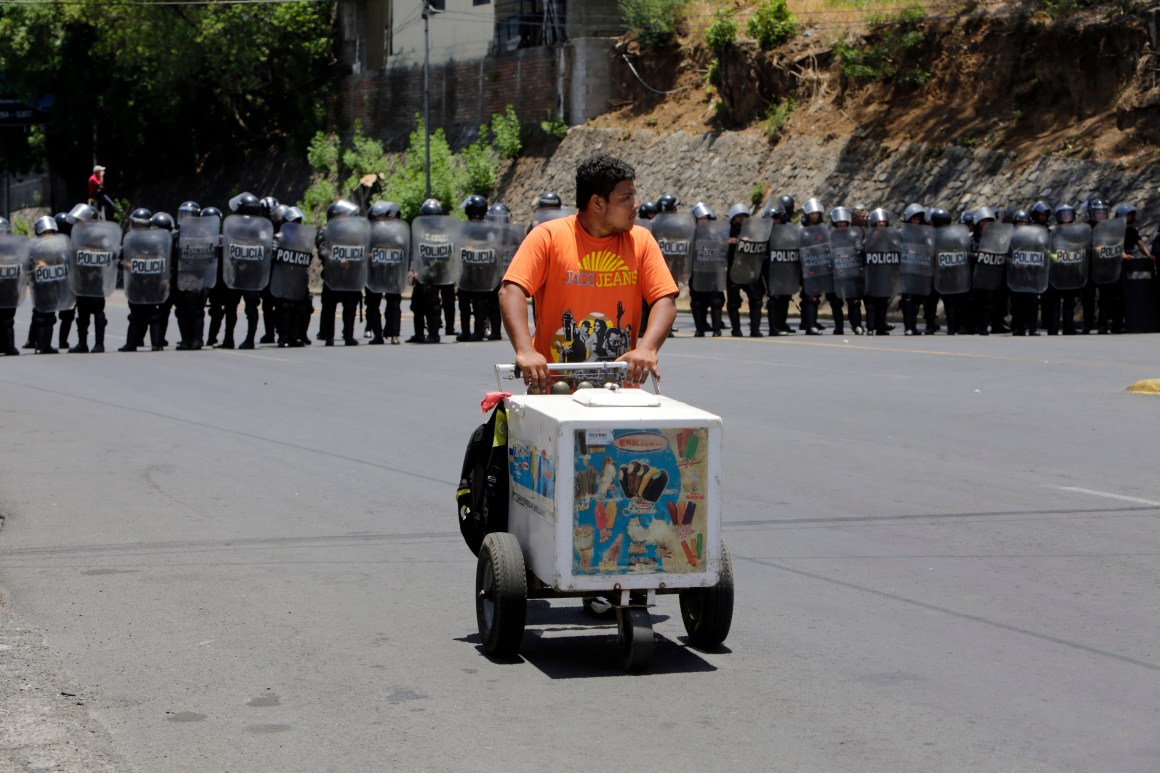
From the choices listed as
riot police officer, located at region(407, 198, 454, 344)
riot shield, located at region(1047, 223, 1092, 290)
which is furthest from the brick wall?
riot shield, located at region(1047, 223, 1092, 290)

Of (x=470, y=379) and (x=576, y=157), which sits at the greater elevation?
(x=576, y=157)

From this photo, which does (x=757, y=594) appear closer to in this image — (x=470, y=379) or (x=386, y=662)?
(x=386, y=662)

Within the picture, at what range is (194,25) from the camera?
5269 centimetres

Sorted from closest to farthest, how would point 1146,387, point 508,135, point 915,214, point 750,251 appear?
point 1146,387
point 750,251
point 915,214
point 508,135

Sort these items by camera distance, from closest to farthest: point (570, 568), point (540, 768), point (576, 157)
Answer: point (540, 768), point (570, 568), point (576, 157)

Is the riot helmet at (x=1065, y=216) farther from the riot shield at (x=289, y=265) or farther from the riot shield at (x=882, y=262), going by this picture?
the riot shield at (x=289, y=265)

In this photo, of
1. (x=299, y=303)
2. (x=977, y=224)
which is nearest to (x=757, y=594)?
(x=299, y=303)

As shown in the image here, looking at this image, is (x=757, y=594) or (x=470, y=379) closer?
(x=757, y=594)

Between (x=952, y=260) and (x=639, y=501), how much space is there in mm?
19486

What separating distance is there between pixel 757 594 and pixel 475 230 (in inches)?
654

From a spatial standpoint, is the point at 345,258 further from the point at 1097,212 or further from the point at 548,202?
the point at 1097,212

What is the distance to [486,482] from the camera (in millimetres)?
6238

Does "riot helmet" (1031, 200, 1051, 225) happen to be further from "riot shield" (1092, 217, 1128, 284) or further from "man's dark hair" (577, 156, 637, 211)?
"man's dark hair" (577, 156, 637, 211)

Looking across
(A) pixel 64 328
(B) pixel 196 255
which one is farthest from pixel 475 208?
(A) pixel 64 328
